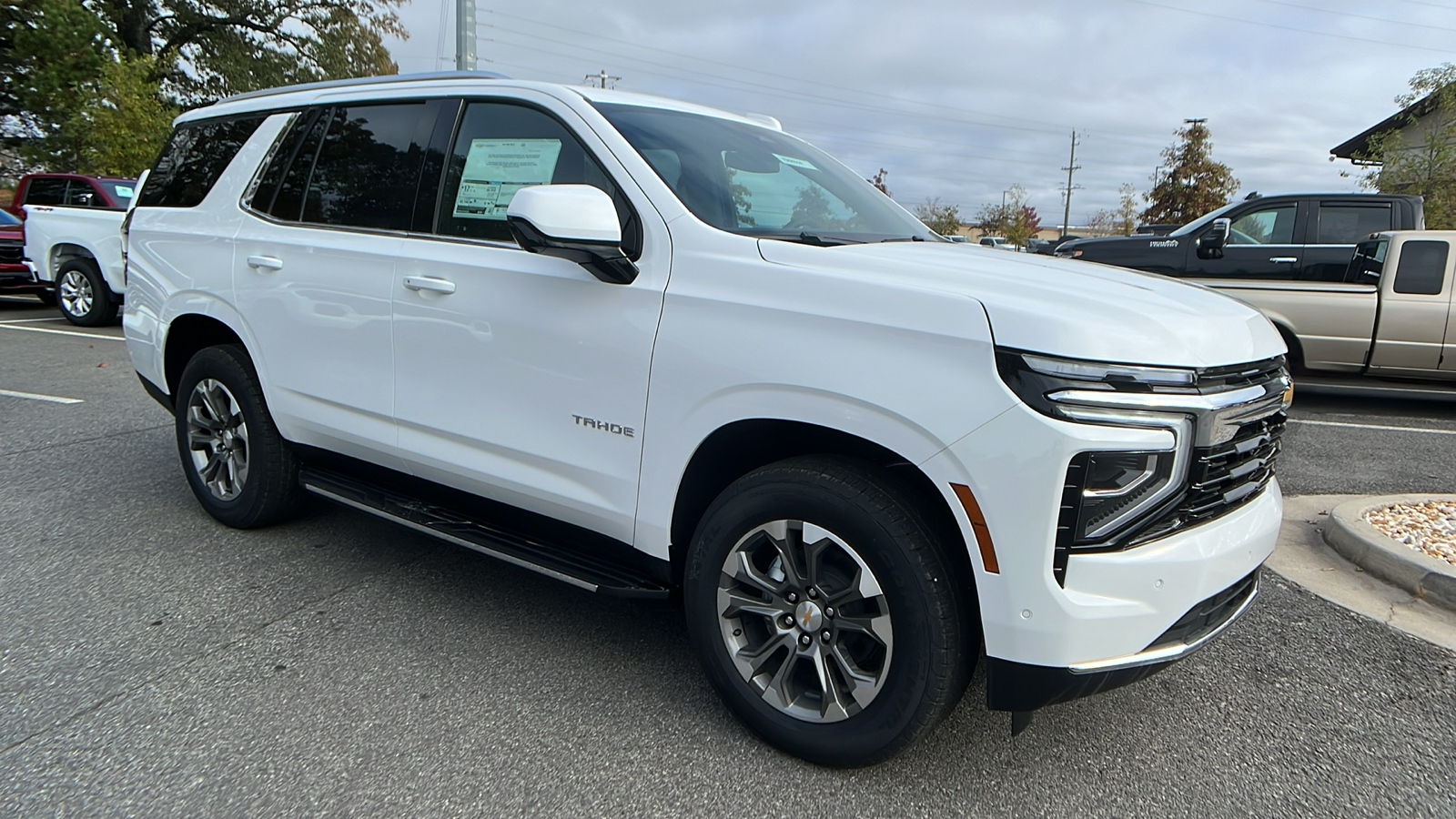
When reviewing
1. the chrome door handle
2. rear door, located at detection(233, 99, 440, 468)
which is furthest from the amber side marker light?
rear door, located at detection(233, 99, 440, 468)

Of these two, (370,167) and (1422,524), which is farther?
(1422,524)

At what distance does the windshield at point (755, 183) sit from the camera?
2889mm

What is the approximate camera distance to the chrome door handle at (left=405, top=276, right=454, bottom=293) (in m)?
3.18

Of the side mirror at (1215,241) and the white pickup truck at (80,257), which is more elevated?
the side mirror at (1215,241)

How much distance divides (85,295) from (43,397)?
6.02 meters

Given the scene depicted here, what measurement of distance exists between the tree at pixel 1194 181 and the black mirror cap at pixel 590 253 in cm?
4381

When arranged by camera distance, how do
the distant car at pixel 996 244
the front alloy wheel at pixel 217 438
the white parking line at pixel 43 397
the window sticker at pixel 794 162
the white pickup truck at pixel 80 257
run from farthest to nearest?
the white pickup truck at pixel 80 257
the white parking line at pixel 43 397
the front alloy wheel at pixel 217 438
the distant car at pixel 996 244
the window sticker at pixel 794 162

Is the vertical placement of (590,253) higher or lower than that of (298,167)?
lower

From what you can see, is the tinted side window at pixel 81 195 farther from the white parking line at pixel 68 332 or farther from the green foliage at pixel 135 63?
the green foliage at pixel 135 63

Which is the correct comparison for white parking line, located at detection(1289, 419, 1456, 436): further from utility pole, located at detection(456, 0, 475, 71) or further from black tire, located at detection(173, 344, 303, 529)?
utility pole, located at detection(456, 0, 475, 71)

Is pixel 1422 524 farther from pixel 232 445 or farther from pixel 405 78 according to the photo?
pixel 232 445

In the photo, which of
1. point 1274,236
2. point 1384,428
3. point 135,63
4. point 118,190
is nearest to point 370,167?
point 1384,428

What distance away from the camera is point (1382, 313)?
803 centimetres

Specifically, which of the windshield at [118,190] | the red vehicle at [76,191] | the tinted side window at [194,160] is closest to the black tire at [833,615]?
the tinted side window at [194,160]
